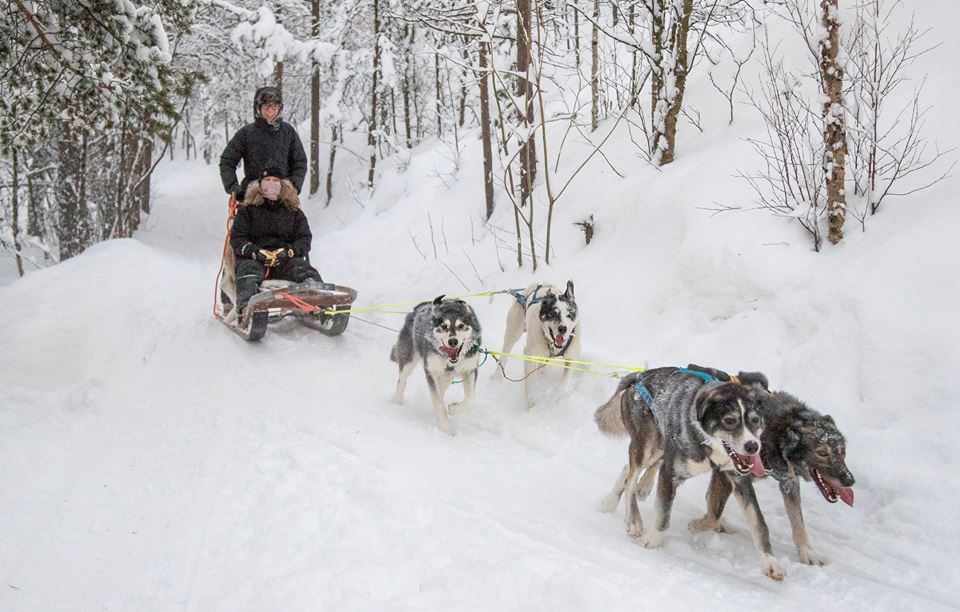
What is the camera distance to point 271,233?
704 centimetres

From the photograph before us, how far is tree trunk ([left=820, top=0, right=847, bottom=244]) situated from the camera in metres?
4.93

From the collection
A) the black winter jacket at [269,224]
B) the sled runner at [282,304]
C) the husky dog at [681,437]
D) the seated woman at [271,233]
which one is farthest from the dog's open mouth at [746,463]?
the black winter jacket at [269,224]

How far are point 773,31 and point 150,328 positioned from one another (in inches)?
353

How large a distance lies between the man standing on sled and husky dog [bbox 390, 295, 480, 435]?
9.12ft

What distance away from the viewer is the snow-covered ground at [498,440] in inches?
117

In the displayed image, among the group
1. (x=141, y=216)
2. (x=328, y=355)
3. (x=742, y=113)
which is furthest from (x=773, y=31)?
(x=141, y=216)

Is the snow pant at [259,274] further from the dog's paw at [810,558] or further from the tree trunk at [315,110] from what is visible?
the tree trunk at [315,110]

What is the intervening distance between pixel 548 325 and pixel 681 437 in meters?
2.08

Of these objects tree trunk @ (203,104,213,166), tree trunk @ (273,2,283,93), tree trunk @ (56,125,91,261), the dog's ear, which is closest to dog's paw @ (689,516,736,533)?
the dog's ear

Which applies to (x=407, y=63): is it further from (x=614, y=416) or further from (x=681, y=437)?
(x=681, y=437)

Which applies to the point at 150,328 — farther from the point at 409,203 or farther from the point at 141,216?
the point at 141,216

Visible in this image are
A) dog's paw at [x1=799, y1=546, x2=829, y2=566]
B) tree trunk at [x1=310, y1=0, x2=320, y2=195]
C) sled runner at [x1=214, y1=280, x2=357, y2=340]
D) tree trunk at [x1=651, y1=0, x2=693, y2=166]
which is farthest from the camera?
tree trunk at [x1=310, y1=0, x2=320, y2=195]

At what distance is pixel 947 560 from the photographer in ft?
10.2

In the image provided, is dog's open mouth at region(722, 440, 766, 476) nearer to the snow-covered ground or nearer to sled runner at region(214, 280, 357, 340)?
the snow-covered ground
